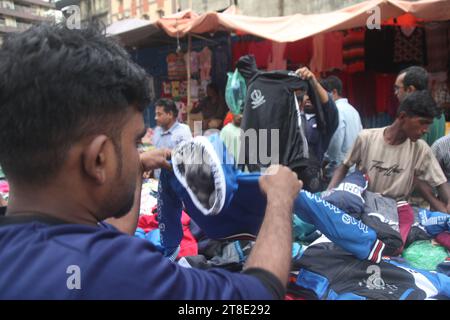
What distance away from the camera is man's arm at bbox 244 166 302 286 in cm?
89

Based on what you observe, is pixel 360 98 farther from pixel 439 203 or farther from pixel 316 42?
pixel 439 203

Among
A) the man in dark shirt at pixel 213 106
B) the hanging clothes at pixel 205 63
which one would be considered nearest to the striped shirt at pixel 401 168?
the man in dark shirt at pixel 213 106

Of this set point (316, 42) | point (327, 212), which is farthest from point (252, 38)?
point (327, 212)

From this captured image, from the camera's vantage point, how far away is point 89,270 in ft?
2.38

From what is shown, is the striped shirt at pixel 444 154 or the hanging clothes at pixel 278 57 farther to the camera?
the hanging clothes at pixel 278 57

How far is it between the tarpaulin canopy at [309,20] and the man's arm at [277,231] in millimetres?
3476

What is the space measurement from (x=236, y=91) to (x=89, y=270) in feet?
11.8

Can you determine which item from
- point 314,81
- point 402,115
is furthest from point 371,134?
point 314,81

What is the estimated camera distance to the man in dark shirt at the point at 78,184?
28.8 inches

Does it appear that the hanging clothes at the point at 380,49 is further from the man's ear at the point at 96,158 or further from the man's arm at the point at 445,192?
the man's ear at the point at 96,158

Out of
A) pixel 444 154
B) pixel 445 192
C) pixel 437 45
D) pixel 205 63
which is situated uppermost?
pixel 205 63

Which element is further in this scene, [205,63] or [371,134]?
[205,63]

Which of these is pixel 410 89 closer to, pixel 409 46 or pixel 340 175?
pixel 340 175

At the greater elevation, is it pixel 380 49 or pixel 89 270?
pixel 380 49
